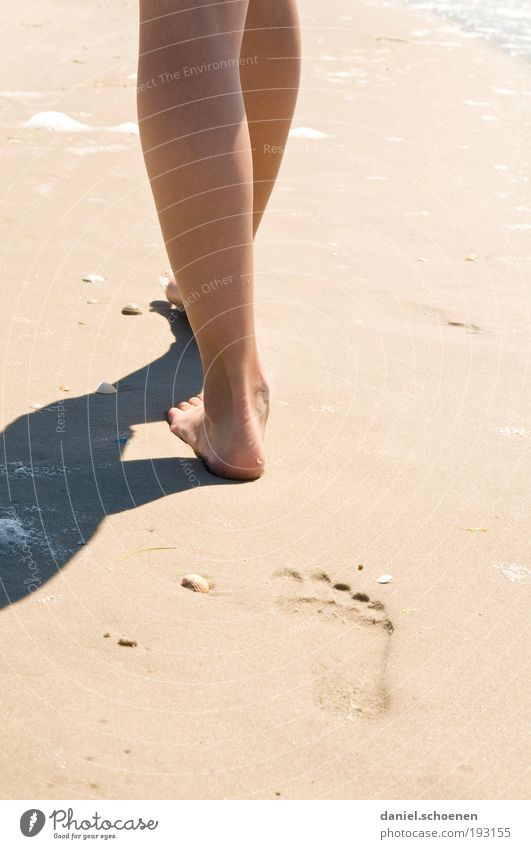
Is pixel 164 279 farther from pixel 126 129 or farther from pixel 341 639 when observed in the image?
pixel 126 129

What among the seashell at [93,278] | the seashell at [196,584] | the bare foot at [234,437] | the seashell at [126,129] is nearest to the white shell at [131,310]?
the seashell at [93,278]

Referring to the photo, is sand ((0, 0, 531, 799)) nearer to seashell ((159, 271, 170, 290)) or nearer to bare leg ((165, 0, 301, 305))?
seashell ((159, 271, 170, 290))

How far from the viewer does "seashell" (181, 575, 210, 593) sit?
61.9 inches

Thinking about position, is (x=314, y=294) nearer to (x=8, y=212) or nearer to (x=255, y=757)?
(x=8, y=212)

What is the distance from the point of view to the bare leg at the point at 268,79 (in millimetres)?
Result: 2121

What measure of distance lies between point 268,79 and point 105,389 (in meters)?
0.70

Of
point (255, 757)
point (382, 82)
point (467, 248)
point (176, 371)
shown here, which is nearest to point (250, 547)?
point (255, 757)

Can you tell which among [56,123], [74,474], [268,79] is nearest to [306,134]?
[56,123]

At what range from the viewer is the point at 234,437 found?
1881 millimetres

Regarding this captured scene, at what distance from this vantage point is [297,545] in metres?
1.70

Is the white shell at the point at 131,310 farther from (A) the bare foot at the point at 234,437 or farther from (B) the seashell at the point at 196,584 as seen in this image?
(B) the seashell at the point at 196,584

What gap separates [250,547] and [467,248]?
1.70 meters

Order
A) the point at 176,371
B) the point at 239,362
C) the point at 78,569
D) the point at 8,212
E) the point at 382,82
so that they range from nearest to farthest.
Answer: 1. the point at 78,569
2. the point at 239,362
3. the point at 176,371
4. the point at 8,212
5. the point at 382,82

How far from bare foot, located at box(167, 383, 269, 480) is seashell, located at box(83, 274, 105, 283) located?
85 centimetres
